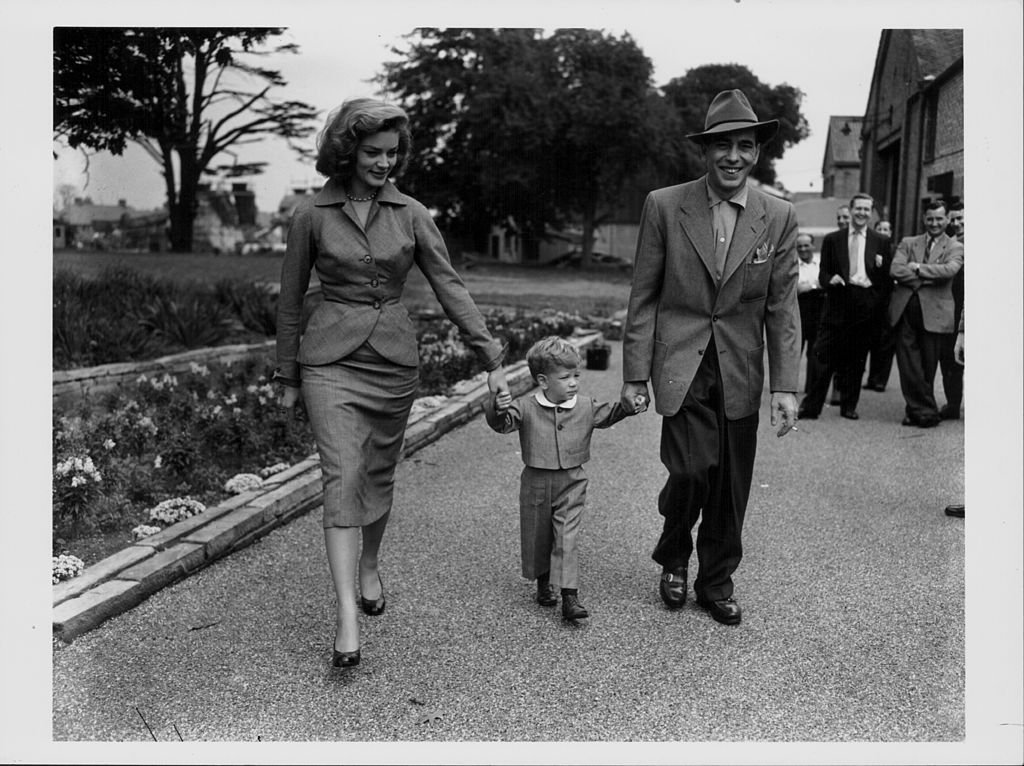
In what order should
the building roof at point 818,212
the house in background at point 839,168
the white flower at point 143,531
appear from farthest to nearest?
the house in background at point 839,168 → the building roof at point 818,212 → the white flower at point 143,531

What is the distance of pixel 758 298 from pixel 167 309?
787cm

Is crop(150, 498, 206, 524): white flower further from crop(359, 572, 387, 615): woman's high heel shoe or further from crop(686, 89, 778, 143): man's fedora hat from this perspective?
crop(686, 89, 778, 143): man's fedora hat

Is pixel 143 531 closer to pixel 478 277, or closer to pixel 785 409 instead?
pixel 785 409

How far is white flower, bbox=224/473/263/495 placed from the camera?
6.30m

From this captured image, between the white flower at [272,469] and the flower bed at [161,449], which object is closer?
the flower bed at [161,449]

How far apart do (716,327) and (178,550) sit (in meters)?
2.73

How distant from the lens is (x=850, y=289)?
32.7 ft

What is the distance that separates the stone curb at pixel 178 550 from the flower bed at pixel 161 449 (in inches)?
6.3

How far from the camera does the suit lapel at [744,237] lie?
4.41 metres

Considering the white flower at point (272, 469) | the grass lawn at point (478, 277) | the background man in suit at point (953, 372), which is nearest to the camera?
the white flower at point (272, 469)

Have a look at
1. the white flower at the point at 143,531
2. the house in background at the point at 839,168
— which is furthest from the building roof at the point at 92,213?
the house in background at the point at 839,168

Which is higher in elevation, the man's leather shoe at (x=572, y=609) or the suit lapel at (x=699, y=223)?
the suit lapel at (x=699, y=223)

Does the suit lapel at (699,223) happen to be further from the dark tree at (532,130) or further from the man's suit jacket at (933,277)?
the dark tree at (532,130)
